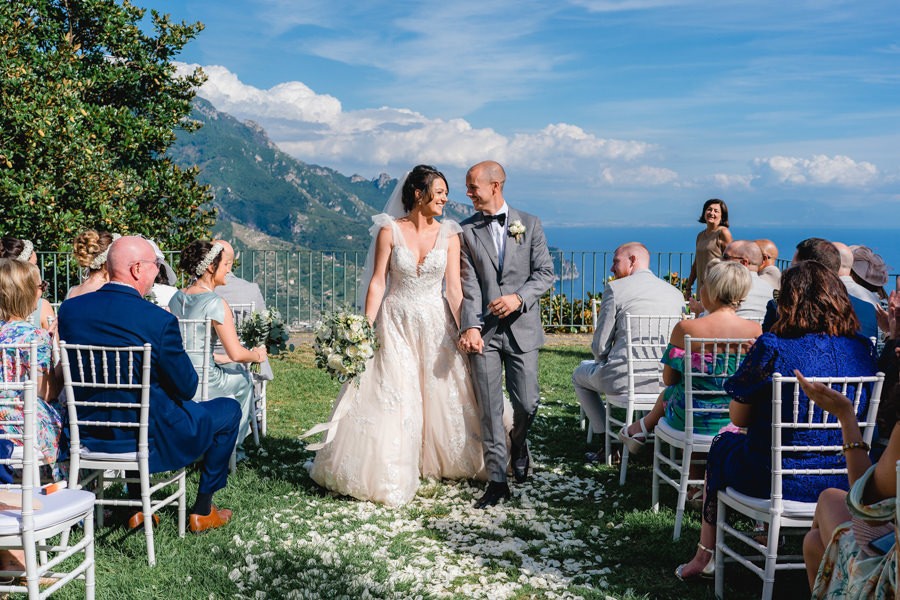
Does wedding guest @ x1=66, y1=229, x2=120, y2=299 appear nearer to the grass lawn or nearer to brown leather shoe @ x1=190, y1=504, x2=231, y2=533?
the grass lawn

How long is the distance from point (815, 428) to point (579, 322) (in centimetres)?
1162

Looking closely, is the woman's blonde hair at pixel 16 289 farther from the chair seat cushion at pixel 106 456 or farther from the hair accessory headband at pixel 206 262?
the hair accessory headband at pixel 206 262

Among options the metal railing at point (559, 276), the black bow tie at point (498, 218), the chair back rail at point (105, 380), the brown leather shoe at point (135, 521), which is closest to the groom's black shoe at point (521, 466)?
the black bow tie at point (498, 218)

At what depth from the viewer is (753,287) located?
6746mm

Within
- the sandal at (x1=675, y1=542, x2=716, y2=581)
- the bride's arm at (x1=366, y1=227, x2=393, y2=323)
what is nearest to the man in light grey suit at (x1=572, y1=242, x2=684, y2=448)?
the bride's arm at (x1=366, y1=227, x2=393, y2=323)

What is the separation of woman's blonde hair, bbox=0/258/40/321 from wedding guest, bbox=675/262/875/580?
378 centimetres

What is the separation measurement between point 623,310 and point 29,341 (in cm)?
444

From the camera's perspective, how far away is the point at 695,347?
511 centimetres

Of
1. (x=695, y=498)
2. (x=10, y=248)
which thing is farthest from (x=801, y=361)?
(x=10, y=248)

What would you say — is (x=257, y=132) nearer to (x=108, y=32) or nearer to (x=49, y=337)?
(x=108, y=32)

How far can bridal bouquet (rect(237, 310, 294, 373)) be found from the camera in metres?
6.61

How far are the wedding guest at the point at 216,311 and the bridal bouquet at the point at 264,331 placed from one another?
152 millimetres

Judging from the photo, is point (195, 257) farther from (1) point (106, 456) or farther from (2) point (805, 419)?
(2) point (805, 419)

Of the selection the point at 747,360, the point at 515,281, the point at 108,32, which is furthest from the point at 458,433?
the point at 108,32
